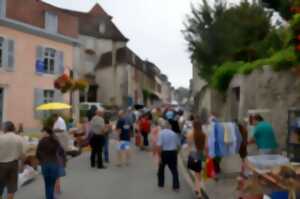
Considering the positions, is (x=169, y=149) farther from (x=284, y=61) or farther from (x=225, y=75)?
(x=225, y=75)

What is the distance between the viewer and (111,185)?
1032cm

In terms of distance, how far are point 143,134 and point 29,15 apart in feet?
40.2

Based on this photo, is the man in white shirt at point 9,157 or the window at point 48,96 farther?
the window at point 48,96

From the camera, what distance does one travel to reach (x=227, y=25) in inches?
964

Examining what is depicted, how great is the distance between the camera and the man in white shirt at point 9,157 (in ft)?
24.9

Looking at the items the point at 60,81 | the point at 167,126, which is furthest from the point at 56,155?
the point at 60,81

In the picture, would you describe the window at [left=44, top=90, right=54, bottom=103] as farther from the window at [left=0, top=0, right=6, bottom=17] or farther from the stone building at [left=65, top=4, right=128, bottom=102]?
the stone building at [left=65, top=4, right=128, bottom=102]

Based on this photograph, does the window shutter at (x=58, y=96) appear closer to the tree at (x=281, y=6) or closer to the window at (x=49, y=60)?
the window at (x=49, y=60)

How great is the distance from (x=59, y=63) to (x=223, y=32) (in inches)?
427

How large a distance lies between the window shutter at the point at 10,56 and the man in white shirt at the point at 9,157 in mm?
16517

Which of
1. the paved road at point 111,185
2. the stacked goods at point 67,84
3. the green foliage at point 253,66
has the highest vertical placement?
the green foliage at point 253,66

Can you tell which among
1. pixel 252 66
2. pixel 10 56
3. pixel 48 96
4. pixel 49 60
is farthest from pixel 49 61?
pixel 252 66

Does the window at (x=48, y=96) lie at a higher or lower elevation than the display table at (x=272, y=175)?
higher

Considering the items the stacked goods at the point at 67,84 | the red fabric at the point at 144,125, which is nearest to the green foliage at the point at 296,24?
the red fabric at the point at 144,125
